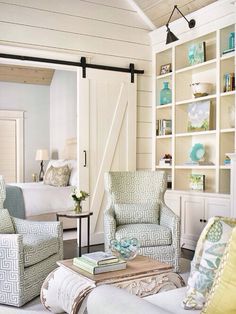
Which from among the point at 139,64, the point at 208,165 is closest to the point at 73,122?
the point at 139,64

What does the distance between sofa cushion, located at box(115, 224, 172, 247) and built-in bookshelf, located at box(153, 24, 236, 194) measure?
1175 millimetres

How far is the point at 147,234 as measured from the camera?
12.1 ft

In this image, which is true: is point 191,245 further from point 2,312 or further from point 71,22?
point 71,22

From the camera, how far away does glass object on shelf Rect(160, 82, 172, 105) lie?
5480 mm

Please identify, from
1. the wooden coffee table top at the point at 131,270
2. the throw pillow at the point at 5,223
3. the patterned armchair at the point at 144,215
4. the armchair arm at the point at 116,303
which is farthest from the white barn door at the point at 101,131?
the armchair arm at the point at 116,303

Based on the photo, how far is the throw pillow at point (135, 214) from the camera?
4.02 metres

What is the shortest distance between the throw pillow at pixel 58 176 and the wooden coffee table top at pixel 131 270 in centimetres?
364

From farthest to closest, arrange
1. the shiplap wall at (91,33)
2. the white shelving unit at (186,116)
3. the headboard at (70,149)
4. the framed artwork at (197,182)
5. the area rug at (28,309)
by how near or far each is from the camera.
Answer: the headboard at (70,149) → the framed artwork at (197,182) → the shiplap wall at (91,33) → the white shelving unit at (186,116) → the area rug at (28,309)

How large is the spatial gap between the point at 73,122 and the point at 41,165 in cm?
134

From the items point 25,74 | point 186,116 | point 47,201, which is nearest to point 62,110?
point 25,74

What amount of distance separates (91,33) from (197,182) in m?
2.36

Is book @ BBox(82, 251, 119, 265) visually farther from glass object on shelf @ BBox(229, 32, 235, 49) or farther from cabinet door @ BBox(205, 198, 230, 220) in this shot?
glass object on shelf @ BBox(229, 32, 235, 49)

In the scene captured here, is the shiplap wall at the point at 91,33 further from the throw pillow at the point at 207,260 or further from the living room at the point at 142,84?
the throw pillow at the point at 207,260

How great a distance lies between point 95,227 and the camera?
5.22 meters
